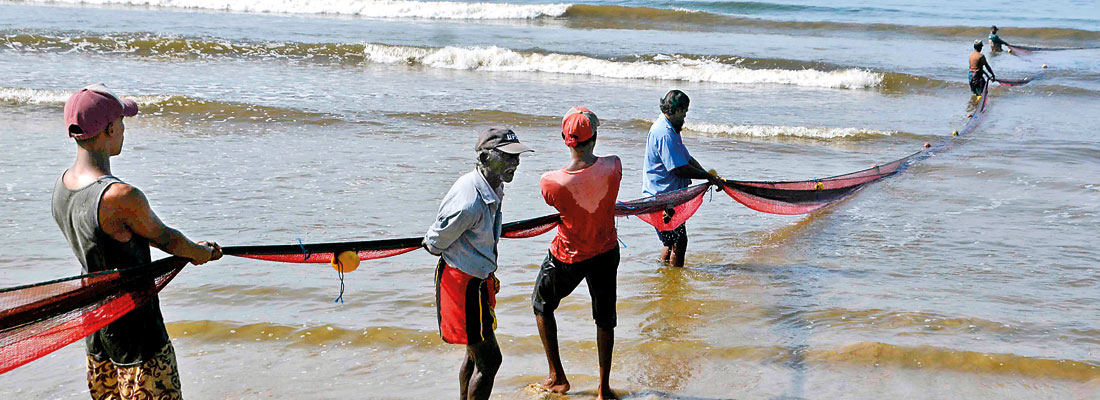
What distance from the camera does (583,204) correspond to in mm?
4441

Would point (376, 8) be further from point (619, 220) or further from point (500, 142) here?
point (500, 142)

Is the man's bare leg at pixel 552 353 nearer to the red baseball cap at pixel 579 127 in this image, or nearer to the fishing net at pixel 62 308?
the red baseball cap at pixel 579 127

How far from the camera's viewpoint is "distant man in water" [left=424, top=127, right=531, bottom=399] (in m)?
3.63

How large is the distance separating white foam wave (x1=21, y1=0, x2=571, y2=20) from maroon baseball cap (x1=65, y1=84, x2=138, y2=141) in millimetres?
33101

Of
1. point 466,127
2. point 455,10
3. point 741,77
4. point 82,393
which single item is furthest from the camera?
point 455,10

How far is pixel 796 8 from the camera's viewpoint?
37.0 meters

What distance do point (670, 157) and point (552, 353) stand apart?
194cm

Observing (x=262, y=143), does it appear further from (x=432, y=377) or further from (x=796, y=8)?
(x=796, y=8)

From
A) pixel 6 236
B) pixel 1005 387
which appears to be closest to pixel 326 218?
pixel 6 236

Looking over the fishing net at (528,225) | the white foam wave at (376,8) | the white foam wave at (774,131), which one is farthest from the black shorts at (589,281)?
the white foam wave at (376,8)

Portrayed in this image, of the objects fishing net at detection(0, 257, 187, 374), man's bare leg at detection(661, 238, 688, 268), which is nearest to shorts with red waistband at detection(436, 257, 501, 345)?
fishing net at detection(0, 257, 187, 374)

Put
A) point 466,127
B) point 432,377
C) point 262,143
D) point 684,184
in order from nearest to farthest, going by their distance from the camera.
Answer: point 432,377 < point 684,184 < point 262,143 < point 466,127

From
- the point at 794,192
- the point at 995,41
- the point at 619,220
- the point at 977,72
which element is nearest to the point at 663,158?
the point at 794,192

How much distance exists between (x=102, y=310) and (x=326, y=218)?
17.2ft
